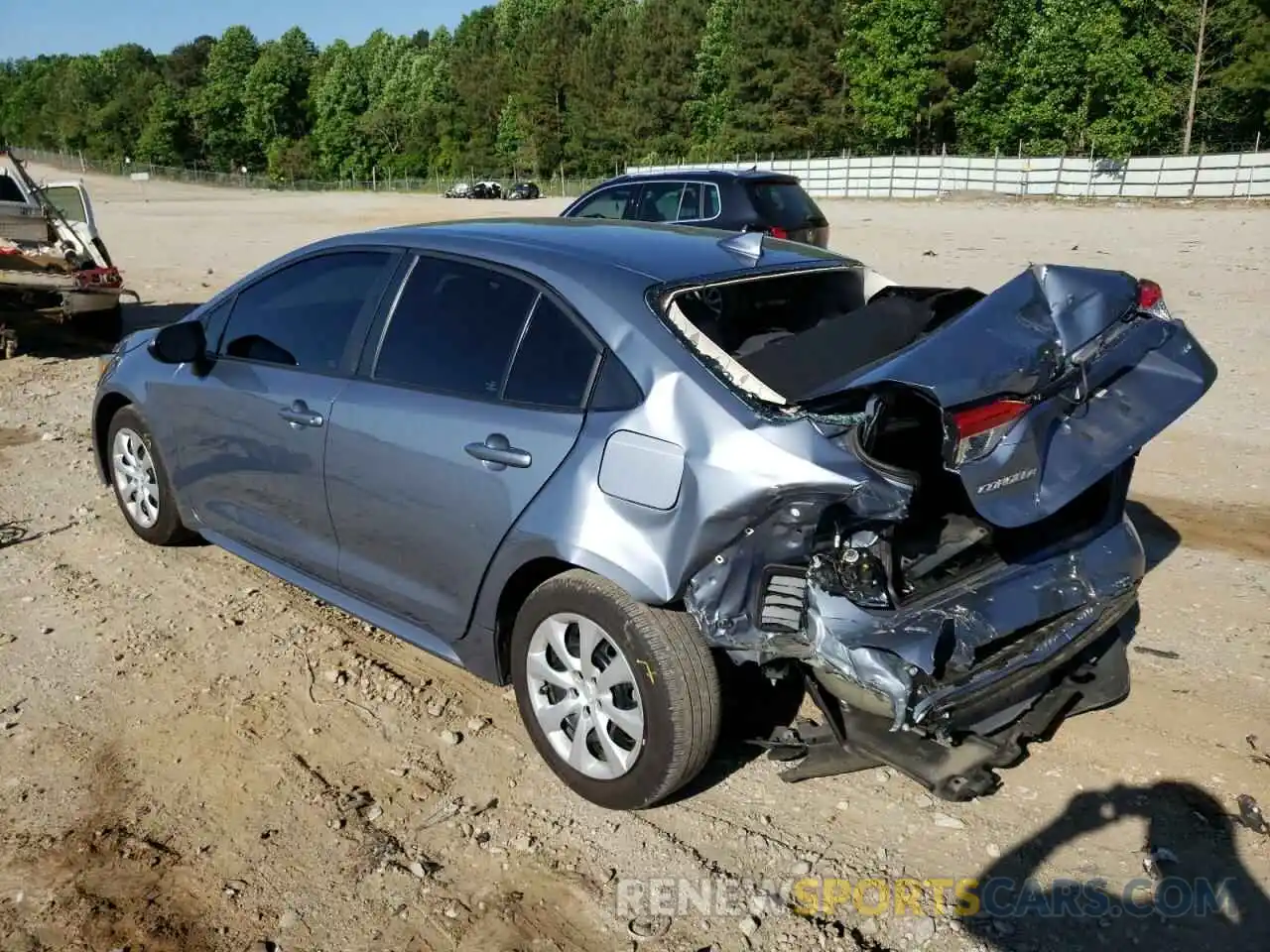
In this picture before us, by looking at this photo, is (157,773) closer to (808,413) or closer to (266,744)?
(266,744)

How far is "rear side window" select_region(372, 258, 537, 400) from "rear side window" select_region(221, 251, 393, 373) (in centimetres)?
26

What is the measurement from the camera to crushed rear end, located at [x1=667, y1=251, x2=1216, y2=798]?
9.28 feet

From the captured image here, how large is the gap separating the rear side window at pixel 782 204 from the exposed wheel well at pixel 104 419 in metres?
8.07

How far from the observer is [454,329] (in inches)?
145

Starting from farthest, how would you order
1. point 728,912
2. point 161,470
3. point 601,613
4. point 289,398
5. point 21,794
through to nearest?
point 161,470 → point 289,398 → point 21,794 → point 601,613 → point 728,912

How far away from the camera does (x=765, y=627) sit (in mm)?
2908

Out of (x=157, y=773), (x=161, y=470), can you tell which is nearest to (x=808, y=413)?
(x=157, y=773)

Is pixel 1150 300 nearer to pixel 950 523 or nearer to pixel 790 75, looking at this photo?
pixel 950 523

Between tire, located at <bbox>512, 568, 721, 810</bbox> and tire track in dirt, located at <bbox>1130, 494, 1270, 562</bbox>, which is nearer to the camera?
tire, located at <bbox>512, 568, 721, 810</bbox>

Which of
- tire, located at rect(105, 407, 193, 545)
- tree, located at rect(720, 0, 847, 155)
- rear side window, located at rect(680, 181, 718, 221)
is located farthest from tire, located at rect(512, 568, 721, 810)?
tree, located at rect(720, 0, 847, 155)

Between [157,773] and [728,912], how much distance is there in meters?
1.98

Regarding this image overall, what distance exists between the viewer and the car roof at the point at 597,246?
3.52 m

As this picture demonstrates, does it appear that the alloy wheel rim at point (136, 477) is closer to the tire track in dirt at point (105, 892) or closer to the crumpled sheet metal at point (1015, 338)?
the tire track in dirt at point (105, 892)

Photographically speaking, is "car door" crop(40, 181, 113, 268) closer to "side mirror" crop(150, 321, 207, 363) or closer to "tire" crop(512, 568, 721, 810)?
"side mirror" crop(150, 321, 207, 363)
